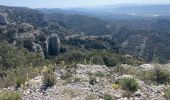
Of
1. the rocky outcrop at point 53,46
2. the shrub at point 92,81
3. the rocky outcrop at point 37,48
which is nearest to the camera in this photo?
the shrub at point 92,81

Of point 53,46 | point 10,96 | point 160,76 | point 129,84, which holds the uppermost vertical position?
point 10,96

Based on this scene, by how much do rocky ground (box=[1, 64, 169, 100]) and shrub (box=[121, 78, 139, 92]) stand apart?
165 mm

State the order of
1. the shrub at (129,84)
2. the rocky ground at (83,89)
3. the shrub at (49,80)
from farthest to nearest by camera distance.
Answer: the shrub at (49,80) → the shrub at (129,84) → the rocky ground at (83,89)

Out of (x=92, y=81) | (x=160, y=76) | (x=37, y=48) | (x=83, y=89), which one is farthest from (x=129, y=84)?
(x=37, y=48)

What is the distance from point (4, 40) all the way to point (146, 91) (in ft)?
200

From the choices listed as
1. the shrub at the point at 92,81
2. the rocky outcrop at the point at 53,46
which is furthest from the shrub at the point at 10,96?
the rocky outcrop at the point at 53,46

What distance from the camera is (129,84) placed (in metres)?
10.7

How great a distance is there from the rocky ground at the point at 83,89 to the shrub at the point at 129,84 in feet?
0.54

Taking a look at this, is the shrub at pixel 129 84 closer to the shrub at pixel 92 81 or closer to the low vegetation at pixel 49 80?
the shrub at pixel 92 81

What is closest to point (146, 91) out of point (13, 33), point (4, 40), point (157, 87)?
point (157, 87)

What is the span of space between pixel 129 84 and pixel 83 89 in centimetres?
149

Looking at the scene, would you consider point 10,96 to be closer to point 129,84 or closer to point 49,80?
point 49,80

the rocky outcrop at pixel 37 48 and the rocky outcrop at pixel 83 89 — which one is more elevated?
the rocky outcrop at pixel 83 89

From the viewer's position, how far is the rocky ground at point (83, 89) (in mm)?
9883
